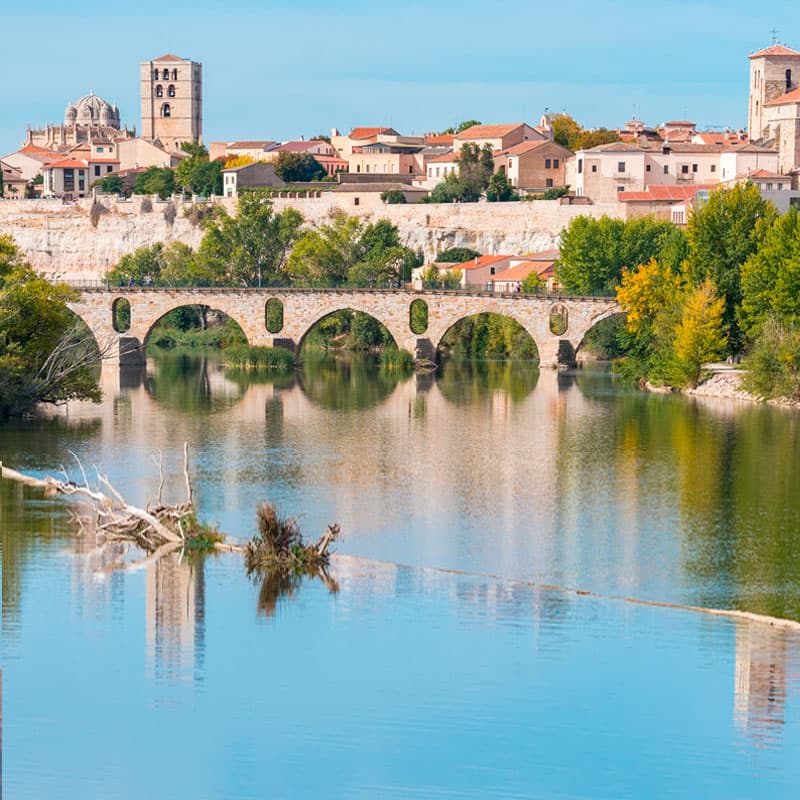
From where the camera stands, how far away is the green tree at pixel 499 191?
66.3 m

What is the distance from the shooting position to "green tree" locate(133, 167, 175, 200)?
7688 centimetres

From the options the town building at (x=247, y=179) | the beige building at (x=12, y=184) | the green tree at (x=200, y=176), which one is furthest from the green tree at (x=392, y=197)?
the beige building at (x=12, y=184)

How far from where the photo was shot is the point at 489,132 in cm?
7462

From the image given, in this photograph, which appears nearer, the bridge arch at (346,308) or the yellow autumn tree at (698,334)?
the yellow autumn tree at (698,334)

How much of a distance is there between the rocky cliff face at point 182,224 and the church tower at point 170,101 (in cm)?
2854

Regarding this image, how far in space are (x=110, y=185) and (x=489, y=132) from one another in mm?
17644

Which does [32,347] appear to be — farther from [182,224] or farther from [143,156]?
[143,156]

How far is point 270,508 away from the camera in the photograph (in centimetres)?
1814

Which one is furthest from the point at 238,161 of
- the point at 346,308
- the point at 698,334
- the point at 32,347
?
the point at 32,347

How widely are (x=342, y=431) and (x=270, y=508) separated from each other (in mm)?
12876

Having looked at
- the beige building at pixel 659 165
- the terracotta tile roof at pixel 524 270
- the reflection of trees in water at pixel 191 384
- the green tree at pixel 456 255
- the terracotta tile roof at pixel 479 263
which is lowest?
the reflection of trees in water at pixel 191 384

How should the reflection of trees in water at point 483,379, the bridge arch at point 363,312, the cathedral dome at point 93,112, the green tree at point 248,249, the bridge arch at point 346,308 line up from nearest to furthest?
the reflection of trees in water at point 483,379, the bridge arch at point 363,312, the bridge arch at point 346,308, the green tree at point 248,249, the cathedral dome at point 93,112

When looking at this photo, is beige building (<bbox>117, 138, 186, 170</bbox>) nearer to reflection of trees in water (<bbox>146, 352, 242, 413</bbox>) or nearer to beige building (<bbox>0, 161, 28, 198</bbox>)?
beige building (<bbox>0, 161, 28, 198</bbox>)

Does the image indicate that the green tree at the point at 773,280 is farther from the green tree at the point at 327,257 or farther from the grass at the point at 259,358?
the green tree at the point at 327,257
